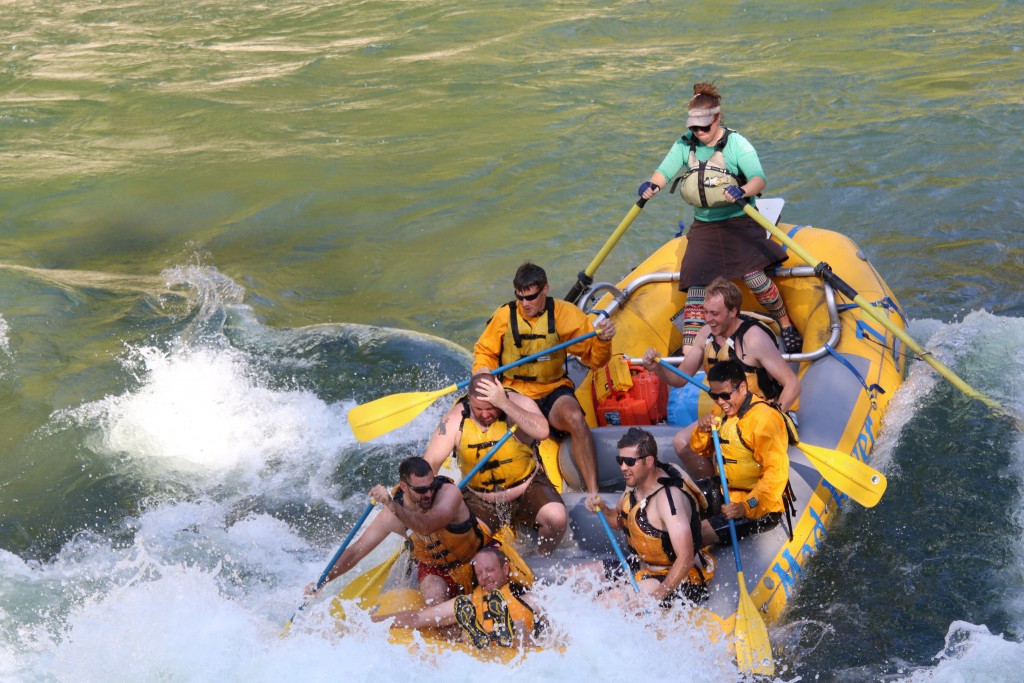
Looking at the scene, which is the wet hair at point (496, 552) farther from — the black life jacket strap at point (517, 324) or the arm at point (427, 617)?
the black life jacket strap at point (517, 324)

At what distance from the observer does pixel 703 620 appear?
455 cm

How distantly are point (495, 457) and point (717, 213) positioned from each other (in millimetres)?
2015

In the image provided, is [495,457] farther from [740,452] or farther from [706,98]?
[706,98]

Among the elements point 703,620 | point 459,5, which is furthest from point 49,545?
point 459,5

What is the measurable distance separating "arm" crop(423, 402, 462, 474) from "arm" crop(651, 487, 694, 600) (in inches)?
40.6

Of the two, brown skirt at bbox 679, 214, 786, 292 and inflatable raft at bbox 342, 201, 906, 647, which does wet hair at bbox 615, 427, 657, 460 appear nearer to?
inflatable raft at bbox 342, 201, 906, 647

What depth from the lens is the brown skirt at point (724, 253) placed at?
603 centimetres

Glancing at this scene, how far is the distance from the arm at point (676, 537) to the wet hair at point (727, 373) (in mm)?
509

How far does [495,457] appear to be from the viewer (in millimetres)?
5004

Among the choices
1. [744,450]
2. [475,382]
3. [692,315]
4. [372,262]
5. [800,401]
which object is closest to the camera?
[744,450]

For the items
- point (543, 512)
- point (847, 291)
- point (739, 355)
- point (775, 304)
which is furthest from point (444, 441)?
point (847, 291)

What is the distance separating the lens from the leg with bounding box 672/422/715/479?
5.12m

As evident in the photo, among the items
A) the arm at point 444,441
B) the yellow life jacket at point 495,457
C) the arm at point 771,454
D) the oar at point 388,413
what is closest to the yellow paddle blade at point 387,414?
the oar at point 388,413

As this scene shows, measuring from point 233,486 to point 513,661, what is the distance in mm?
3155
